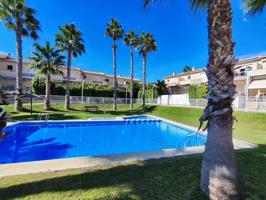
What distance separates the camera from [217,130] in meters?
3.29

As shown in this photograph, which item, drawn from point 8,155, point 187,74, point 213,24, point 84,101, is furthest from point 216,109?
point 187,74

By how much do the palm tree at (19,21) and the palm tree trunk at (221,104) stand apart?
60.6 feet

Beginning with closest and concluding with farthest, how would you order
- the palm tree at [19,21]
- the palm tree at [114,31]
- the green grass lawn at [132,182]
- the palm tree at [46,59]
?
the green grass lawn at [132,182], the palm tree at [19,21], the palm tree at [46,59], the palm tree at [114,31]

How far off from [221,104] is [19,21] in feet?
71.4

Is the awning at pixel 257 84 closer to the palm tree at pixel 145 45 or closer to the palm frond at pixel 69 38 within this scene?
the palm tree at pixel 145 45

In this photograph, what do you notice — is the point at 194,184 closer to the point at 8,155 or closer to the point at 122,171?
the point at 122,171

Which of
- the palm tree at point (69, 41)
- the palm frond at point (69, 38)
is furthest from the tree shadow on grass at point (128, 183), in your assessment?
the palm frond at point (69, 38)

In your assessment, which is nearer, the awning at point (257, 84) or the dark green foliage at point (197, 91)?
the awning at point (257, 84)

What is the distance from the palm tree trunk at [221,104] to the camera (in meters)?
3.17

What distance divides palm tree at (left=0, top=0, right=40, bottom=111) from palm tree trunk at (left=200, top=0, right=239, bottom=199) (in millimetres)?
18471

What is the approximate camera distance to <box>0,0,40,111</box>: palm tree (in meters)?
Answer: 17.0

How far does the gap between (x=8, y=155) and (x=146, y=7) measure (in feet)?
28.7

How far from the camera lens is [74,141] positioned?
430 inches

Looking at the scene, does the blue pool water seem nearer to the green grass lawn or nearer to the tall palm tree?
the green grass lawn
